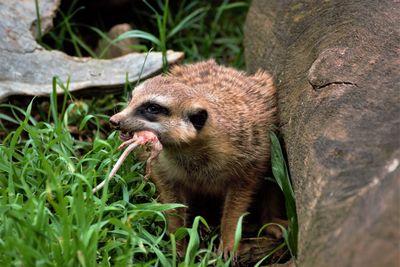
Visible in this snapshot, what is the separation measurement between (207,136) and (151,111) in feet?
→ 1.11

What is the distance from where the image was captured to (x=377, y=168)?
2.42m

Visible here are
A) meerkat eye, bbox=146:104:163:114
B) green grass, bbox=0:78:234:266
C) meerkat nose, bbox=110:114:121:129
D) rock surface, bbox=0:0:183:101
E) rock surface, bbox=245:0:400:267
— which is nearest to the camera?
rock surface, bbox=245:0:400:267

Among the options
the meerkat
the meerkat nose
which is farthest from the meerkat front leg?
the meerkat nose

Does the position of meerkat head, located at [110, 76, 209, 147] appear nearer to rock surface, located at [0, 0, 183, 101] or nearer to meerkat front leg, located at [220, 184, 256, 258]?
meerkat front leg, located at [220, 184, 256, 258]

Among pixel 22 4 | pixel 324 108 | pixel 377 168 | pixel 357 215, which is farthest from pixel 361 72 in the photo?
pixel 22 4

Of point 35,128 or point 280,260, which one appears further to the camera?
point 35,128

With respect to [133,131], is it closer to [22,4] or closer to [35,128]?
[35,128]

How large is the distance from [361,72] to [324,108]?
0.80 feet

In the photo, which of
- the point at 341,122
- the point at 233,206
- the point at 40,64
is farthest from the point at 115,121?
the point at 40,64

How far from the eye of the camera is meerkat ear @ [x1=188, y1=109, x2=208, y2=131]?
344 cm

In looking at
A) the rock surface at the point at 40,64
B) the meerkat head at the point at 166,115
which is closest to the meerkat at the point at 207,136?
the meerkat head at the point at 166,115

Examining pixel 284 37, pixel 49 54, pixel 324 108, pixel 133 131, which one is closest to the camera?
pixel 324 108

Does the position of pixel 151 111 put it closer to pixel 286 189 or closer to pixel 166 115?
pixel 166 115

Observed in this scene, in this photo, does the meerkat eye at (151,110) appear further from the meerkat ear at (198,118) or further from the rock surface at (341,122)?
the rock surface at (341,122)
